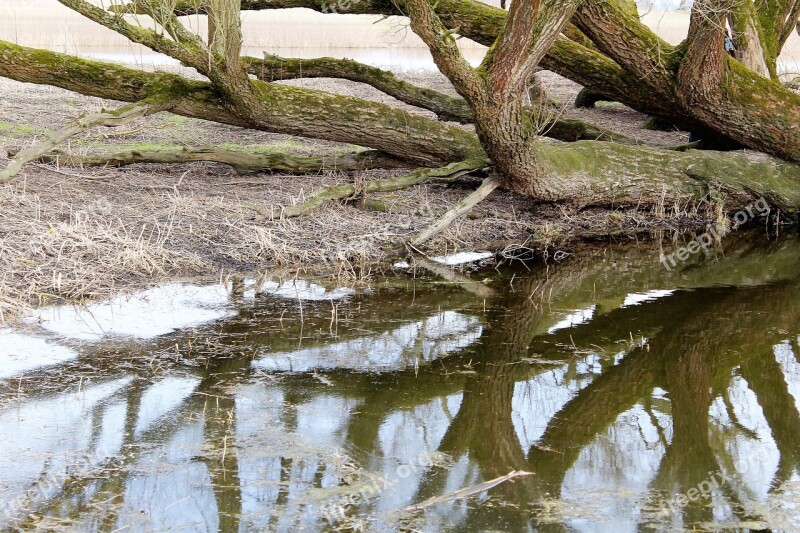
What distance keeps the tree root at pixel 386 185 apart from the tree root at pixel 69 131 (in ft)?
6.48

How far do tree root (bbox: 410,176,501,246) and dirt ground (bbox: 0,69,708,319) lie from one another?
0.59ft

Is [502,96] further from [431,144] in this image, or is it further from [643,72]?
[643,72]

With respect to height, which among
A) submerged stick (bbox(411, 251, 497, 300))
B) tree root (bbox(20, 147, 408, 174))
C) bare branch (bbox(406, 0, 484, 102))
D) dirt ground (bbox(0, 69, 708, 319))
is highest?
bare branch (bbox(406, 0, 484, 102))

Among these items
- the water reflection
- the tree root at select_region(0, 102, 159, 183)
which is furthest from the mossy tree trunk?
the water reflection

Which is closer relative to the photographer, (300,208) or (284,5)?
(300,208)

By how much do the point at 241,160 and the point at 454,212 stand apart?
3.06 m

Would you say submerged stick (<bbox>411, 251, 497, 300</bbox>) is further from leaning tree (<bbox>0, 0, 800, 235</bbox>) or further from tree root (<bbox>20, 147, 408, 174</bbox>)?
tree root (<bbox>20, 147, 408, 174</bbox>)

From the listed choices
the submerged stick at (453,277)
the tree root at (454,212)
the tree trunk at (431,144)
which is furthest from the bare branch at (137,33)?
the submerged stick at (453,277)

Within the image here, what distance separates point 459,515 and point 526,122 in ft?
19.1

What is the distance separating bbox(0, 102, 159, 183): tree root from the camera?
8617mm

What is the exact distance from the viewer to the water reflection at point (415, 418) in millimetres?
4016

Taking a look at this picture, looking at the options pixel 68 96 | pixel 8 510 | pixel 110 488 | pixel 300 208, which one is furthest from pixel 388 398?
pixel 68 96

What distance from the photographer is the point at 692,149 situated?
37.3 feet

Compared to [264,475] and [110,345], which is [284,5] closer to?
[110,345]
